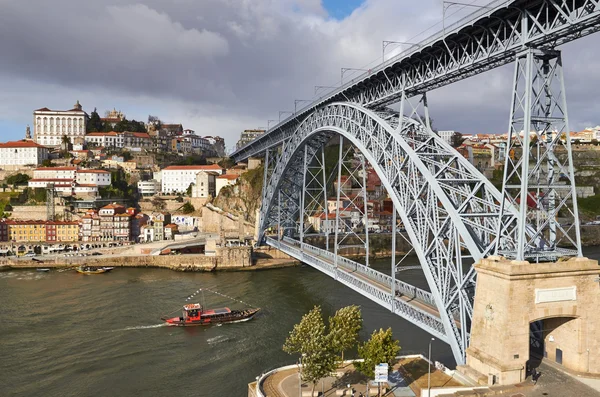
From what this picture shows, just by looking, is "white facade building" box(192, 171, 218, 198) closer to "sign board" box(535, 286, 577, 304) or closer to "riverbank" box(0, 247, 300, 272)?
"riverbank" box(0, 247, 300, 272)

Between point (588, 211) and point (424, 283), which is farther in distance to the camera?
point (588, 211)

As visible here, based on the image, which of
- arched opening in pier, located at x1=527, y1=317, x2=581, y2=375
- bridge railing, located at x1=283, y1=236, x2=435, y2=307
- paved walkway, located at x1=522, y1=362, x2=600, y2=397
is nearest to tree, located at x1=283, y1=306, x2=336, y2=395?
bridge railing, located at x1=283, y1=236, x2=435, y2=307

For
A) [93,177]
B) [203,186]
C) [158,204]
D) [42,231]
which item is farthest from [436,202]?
[93,177]

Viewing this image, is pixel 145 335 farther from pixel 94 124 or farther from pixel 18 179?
pixel 94 124

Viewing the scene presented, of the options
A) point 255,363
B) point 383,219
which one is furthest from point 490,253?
point 383,219

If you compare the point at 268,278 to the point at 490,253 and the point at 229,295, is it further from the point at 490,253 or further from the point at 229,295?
the point at 490,253

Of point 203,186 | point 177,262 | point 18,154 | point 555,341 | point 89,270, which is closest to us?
point 555,341

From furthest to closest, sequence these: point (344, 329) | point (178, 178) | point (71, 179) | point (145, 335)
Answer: point (178, 178) → point (71, 179) → point (145, 335) → point (344, 329)
